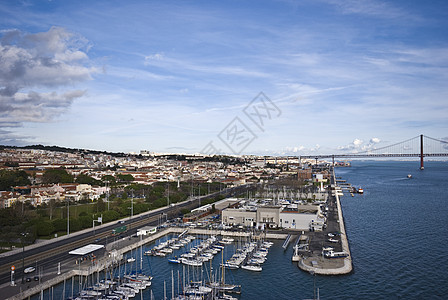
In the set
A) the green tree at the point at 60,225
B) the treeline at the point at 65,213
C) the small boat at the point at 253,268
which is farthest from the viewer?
the green tree at the point at 60,225

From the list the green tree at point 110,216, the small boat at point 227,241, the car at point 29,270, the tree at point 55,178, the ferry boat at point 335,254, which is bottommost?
the small boat at point 227,241

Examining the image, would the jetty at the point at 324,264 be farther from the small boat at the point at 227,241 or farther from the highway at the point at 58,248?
the highway at the point at 58,248

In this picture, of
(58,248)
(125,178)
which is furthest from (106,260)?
(125,178)

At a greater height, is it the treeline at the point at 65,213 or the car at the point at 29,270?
the treeline at the point at 65,213

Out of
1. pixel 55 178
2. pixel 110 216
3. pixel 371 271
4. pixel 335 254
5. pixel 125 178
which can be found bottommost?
pixel 371 271

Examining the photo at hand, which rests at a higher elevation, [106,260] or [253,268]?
[106,260]

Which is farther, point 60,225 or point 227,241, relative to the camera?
point 60,225

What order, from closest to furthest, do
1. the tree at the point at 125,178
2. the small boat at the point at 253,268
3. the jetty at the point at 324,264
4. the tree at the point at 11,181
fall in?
1. the jetty at the point at 324,264
2. the small boat at the point at 253,268
3. the tree at the point at 11,181
4. the tree at the point at 125,178

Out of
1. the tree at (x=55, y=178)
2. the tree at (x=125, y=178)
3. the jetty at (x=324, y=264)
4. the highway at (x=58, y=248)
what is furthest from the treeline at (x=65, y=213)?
the jetty at (x=324, y=264)

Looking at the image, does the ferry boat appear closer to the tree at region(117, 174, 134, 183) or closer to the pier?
the pier

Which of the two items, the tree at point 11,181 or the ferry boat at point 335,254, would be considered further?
the tree at point 11,181

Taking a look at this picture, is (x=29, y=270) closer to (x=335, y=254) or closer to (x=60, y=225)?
(x=60, y=225)

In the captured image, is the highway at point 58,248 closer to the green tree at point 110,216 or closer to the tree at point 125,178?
the green tree at point 110,216
